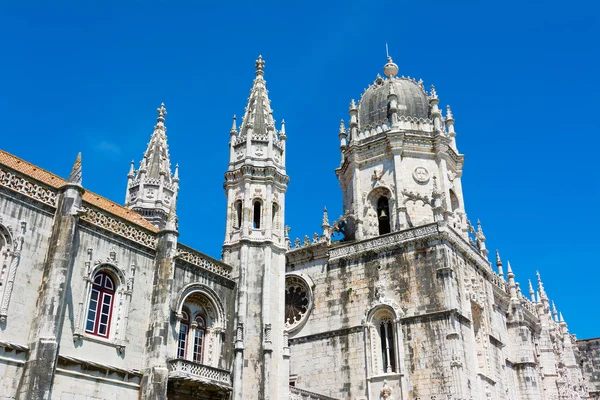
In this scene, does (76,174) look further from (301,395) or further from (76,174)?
(301,395)

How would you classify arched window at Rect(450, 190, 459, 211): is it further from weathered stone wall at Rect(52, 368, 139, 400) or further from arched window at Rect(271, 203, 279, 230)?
weathered stone wall at Rect(52, 368, 139, 400)

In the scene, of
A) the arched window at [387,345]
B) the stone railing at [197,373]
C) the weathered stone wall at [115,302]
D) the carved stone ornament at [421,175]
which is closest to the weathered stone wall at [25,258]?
the weathered stone wall at [115,302]

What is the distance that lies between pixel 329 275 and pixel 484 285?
844 cm

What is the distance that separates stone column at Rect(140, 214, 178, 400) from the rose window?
12.5 meters

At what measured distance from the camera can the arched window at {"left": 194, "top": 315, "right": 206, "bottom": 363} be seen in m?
22.9

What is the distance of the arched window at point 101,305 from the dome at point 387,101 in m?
21.5

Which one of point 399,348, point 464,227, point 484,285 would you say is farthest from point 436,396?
point 464,227

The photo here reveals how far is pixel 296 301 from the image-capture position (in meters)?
34.1

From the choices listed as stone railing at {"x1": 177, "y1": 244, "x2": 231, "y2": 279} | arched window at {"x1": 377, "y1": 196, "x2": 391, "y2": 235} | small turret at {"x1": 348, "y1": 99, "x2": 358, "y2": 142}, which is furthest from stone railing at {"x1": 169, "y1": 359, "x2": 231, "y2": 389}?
small turret at {"x1": 348, "y1": 99, "x2": 358, "y2": 142}

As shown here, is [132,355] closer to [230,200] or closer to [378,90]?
[230,200]

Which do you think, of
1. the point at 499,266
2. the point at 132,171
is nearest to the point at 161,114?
the point at 132,171

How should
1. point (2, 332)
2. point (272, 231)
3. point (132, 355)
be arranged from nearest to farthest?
1. point (2, 332)
2. point (132, 355)
3. point (272, 231)

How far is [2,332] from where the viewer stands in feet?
55.6

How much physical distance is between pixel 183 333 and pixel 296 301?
12.1 m
